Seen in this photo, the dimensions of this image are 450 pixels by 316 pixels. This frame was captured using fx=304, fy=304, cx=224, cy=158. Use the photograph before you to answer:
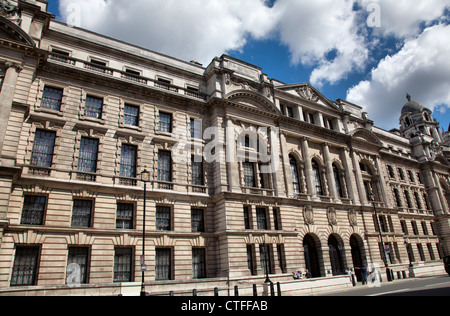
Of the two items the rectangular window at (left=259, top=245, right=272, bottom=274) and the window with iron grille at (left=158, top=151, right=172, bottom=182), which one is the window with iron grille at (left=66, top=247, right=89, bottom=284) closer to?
the window with iron grille at (left=158, top=151, right=172, bottom=182)

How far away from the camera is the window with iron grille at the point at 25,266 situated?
59.4ft

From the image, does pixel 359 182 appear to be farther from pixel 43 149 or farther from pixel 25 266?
pixel 25 266

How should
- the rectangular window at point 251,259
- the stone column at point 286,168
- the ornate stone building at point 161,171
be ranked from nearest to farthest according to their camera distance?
the ornate stone building at point 161,171, the rectangular window at point 251,259, the stone column at point 286,168

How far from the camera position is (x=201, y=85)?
31.6 m

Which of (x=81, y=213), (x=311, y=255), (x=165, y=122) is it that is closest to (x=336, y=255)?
(x=311, y=255)

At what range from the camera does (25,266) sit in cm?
1858

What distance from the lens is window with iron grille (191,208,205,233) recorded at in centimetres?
2596

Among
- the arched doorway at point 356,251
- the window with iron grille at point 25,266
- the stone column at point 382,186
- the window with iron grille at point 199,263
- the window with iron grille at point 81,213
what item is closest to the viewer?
the window with iron grille at point 25,266

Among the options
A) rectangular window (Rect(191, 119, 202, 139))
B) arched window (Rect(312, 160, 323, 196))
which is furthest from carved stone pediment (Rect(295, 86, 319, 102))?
rectangular window (Rect(191, 119, 202, 139))

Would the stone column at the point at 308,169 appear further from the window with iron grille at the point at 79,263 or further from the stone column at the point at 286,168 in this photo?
the window with iron grille at the point at 79,263

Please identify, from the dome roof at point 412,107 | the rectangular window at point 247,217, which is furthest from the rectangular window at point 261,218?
the dome roof at point 412,107

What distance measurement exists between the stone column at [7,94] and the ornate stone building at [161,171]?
0.08 m

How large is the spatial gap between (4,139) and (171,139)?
1196 centimetres

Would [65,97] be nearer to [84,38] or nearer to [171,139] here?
[84,38]
